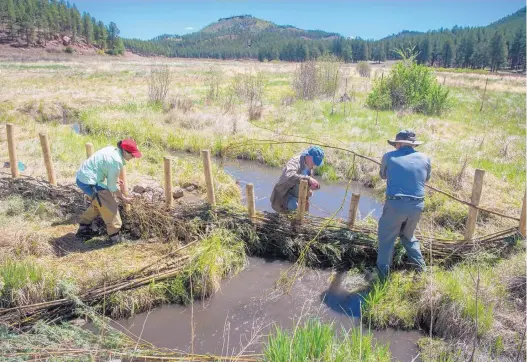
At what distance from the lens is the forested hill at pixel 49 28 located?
9294 cm

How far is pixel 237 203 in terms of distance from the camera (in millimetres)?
7758

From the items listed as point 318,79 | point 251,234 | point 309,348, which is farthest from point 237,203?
point 318,79

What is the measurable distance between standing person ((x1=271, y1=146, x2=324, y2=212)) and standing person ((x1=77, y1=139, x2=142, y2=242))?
2.27 m

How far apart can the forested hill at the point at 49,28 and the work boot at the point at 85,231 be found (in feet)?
333

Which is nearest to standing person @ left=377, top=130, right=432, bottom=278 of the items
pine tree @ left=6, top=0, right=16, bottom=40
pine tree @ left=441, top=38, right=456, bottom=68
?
pine tree @ left=441, top=38, right=456, bottom=68

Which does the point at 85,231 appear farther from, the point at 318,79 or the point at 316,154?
the point at 318,79

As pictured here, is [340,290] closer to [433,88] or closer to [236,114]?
[236,114]

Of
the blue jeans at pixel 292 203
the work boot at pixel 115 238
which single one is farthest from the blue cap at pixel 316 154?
the work boot at pixel 115 238

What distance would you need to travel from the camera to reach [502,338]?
13.9ft

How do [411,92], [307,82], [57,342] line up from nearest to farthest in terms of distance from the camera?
[57,342]
[411,92]
[307,82]

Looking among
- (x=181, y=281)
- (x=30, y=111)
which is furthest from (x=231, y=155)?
(x=30, y=111)

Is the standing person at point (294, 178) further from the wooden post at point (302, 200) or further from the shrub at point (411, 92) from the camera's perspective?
the shrub at point (411, 92)

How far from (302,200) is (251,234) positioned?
1.07 metres

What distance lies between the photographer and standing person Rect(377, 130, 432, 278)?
194 inches
